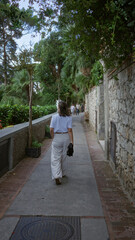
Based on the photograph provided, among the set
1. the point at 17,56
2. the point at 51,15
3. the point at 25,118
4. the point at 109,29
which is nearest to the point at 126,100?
the point at 109,29

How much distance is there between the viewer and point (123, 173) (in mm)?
5039

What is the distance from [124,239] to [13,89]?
32.8 meters

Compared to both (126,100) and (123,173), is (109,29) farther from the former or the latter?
(123,173)

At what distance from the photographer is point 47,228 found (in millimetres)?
3223

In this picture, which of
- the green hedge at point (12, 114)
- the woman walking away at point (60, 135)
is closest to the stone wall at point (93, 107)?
the green hedge at point (12, 114)

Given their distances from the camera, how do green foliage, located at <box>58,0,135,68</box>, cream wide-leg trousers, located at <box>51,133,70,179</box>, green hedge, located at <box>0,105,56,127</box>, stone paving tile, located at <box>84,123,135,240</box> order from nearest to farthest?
stone paving tile, located at <box>84,123,135,240</box> → green foliage, located at <box>58,0,135,68</box> → cream wide-leg trousers, located at <box>51,133,70,179</box> → green hedge, located at <box>0,105,56,127</box>

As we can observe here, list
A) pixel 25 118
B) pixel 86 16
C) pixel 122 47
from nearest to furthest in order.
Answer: pixel 86 16, pixel 122 47, pixel 25 118

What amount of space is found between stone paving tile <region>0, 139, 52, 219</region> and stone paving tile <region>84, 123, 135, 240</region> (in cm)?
166

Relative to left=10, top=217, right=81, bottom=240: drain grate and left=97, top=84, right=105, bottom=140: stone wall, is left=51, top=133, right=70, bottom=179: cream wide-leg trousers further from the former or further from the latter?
left=97, top=84, right=105, bottom=140: stone wall

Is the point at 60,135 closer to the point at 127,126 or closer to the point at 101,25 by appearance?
the point at 127,126

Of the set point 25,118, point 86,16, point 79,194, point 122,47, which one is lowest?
point 79,194

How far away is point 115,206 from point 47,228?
1.36 m

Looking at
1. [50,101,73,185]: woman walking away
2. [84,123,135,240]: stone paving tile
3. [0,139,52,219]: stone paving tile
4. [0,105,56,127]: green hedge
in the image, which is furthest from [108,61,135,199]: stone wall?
[0,105,56,127]: green hedge

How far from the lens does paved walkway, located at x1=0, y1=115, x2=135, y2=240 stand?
326cm
